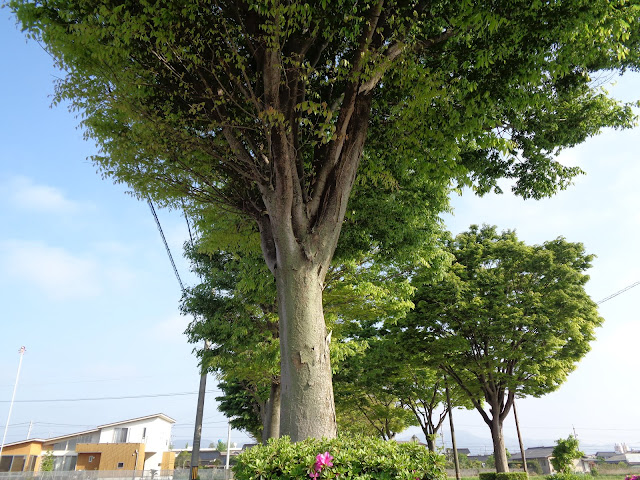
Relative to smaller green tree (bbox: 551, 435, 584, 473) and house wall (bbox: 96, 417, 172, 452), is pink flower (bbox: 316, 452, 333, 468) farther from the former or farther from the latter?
house wall (bbox: 96, 417, 172, 452)

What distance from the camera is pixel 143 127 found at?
6719 mm

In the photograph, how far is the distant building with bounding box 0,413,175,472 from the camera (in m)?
42.2

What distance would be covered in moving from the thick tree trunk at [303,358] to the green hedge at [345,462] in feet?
2.63

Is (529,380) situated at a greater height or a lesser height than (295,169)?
lesser

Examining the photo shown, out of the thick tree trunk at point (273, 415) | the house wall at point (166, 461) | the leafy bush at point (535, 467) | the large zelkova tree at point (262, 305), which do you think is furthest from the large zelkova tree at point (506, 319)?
the house wall at point (166, 461)

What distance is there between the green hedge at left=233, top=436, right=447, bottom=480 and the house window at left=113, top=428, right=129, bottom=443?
50.1 m

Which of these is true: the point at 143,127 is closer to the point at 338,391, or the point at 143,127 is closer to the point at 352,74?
the point at 352,74

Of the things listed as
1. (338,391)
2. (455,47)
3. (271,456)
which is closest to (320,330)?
(271,456)

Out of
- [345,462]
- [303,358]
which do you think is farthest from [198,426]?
[345,462]

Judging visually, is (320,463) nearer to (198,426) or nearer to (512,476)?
(198,426)

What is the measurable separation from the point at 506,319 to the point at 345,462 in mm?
16068

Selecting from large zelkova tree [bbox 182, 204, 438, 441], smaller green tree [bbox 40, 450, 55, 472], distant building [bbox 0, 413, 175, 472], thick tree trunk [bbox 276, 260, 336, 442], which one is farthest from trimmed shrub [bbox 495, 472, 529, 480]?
smaller green tree [bbox 40, 450, 55, 472]

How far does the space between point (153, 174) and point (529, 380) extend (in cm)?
1859

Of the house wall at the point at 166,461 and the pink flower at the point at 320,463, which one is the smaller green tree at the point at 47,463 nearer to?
the house wall at the point at 166,461
